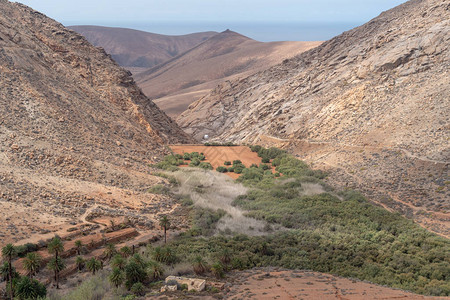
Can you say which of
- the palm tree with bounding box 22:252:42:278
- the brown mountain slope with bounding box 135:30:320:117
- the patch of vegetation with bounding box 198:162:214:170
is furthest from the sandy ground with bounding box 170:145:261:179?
the brown mountain slope with bounding box 135:30:320:117

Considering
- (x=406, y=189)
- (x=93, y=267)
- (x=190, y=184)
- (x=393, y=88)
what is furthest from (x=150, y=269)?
(x=393, y=88)

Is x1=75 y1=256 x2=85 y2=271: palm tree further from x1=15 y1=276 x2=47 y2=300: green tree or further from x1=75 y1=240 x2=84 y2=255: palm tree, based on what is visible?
x1=15 y1=276 x2=47 y2=300: green tree

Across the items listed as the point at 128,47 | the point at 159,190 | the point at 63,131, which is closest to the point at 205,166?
the point at 159,190

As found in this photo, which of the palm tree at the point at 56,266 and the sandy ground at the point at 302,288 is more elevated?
the palm tree at the point at 56,266

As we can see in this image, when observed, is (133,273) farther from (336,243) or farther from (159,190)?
(159,190)

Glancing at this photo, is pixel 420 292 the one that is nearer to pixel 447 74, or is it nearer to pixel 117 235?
pixel 117 235

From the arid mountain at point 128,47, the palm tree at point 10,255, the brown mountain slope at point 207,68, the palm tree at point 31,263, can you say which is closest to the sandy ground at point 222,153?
the palm tree at point 31,263

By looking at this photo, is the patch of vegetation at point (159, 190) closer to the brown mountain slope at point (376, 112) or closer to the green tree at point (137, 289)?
the green tree at point (137, 289)
